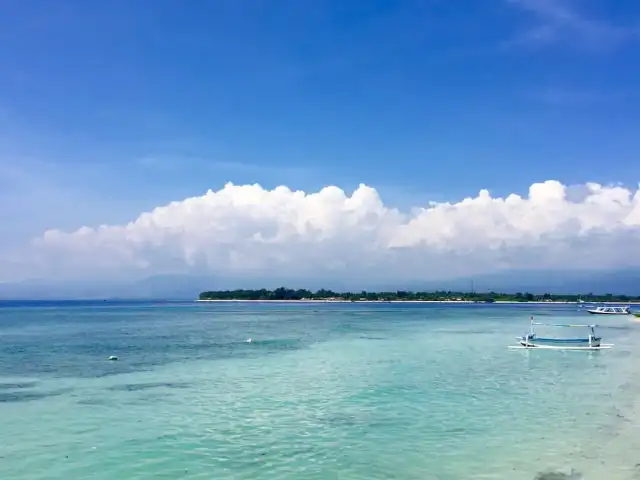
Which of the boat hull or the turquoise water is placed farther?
the boat hull

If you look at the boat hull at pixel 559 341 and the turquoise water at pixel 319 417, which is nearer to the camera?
the turquoise water at pixel 319 417

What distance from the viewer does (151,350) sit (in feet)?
159

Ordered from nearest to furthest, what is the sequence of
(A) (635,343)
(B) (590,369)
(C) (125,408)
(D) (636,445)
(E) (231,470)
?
(E) (231,470)
(D) (636,445)
(C) (125,408)
(B) (590,369)
(A) (635,343)

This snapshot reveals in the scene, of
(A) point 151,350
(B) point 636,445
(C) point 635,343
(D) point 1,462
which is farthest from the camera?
(C) point 635,343

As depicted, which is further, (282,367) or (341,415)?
(282,367)

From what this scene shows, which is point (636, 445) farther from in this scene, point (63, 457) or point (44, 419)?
A: point (44, 419)

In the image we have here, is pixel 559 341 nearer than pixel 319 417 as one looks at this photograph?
No

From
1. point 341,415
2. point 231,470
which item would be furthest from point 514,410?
point 231,470

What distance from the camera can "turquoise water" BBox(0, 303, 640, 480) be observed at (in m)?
16.8

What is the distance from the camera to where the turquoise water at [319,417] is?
661 inches

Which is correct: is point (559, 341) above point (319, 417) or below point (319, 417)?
below

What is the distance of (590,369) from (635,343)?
23394mm

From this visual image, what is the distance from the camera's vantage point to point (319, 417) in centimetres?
2256

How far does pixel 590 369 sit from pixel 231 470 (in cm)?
2832
